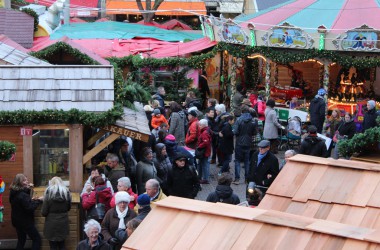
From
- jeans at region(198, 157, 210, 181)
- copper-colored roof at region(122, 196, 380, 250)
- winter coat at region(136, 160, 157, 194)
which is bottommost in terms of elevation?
jeans at region(198, 157, 210, 181)

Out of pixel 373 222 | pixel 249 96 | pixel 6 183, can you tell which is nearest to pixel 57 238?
pixel 6 183

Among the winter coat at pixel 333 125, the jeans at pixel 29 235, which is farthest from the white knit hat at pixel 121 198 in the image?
the winter coat at pixel 333 125

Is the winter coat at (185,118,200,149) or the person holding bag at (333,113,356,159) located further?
the person holding bag at (333,113,356,159)

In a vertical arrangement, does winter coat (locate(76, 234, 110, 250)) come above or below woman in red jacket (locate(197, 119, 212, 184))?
above

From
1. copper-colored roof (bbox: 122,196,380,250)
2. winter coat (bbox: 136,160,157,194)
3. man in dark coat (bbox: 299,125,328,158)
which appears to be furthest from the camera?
man in dark coat (bbox: 299,125,328,158)

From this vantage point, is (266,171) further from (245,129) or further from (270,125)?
(270,125)

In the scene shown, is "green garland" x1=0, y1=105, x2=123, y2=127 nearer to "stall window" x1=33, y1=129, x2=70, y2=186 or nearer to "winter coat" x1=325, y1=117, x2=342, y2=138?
"stall window" x1=33, y1=129, x2=70, y2=186

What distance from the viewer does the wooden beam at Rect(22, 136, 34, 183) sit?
38.7 ft

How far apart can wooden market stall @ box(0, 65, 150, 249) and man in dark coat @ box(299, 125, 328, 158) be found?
3268 millimetres

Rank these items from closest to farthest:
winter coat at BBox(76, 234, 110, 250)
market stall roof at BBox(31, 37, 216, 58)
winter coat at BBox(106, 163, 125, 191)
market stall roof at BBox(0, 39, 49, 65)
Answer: winter coat at BBox(76, 234, 110, 250)
winter coat at BBox(106, 163, 125, 191)
market stall roof at BBox(0, 39, 49, 65)
market stall roof at BBox(31, 37, 216, 58)

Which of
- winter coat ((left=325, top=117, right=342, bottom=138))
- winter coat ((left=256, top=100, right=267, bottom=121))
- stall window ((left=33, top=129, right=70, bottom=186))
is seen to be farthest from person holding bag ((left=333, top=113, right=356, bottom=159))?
stall window ((left=33, top=129, right=70, bottom=186))

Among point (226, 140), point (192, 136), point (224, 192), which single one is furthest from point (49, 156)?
point (226, 140)

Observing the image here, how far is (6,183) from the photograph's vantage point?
11922 millimetres

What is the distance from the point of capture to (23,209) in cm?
1123
